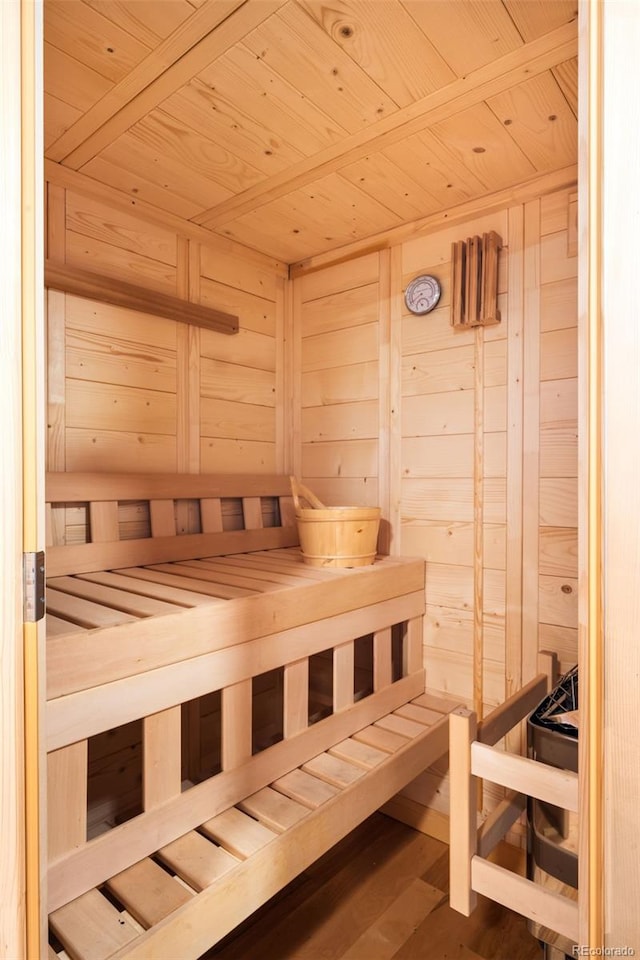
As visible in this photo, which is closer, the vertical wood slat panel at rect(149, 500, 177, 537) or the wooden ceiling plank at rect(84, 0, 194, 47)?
the wooden ceiling plank at rect(84, 0, 194, 47)

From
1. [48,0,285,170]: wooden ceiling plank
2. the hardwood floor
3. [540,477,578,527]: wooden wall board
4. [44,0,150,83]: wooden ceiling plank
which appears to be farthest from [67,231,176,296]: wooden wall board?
the hardwood floor

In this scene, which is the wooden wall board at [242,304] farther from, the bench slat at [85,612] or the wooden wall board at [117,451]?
the bench slat at [85,612]

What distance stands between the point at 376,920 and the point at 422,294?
199 cm

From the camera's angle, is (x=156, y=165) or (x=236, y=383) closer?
(x=156, y=165)

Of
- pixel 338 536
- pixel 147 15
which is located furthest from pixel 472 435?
pixel 147 15

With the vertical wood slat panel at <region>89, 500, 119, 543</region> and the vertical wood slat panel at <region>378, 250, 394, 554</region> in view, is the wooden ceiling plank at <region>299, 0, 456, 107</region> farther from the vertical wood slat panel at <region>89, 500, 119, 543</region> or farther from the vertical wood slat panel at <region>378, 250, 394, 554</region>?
the vertical wood slat panel at <region>89, 500, 119, 543</region>

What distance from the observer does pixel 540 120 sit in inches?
58.3

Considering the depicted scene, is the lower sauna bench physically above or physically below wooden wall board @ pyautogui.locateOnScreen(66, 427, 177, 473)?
below

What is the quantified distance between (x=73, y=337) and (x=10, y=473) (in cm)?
125

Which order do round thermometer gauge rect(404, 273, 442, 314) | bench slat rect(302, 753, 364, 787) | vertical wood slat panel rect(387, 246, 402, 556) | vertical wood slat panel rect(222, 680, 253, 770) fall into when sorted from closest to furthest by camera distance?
vertical wood slat panel rect(222, 680, 253, 770)
bench slat rect(302, 753, 364, 787)
round thermometer gauge rect(404, 273, 442, 314)
vertical wood slat panel rect(387, 246, 402, 556)

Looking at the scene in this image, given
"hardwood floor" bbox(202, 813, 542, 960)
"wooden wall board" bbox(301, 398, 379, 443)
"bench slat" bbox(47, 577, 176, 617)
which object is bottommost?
"hardwood floor" bbox(202, 813, 542, 960)

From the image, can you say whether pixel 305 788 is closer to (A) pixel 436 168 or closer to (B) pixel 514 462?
(B) pixel 514 462

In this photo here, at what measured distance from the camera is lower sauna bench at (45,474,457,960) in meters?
1.03

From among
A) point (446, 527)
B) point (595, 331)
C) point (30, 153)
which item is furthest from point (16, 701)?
point (446, 527)
